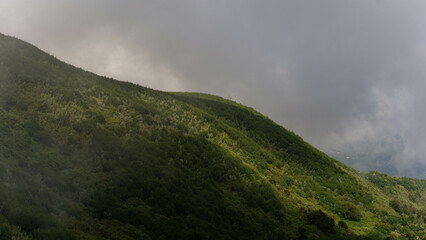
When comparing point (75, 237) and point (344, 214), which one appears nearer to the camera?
point (75, 237)

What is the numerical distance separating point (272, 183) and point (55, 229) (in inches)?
884

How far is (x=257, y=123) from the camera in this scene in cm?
4925

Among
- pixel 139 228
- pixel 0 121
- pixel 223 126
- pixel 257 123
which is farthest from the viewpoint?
pixel 257 123

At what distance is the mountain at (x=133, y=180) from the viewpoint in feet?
37.4

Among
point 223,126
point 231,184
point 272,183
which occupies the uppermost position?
point 223,126

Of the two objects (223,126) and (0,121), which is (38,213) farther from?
(223,126)

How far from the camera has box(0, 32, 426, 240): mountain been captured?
11398mm

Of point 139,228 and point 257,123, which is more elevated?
point 257,123

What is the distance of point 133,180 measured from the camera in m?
15.7

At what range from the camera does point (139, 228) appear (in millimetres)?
11992

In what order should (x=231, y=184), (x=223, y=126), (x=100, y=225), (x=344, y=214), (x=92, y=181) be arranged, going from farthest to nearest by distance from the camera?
(x=223, y=126) < (x=344, y=214) < (x=231, y=184) < (x=92, y=181) < (x=100, y=225)

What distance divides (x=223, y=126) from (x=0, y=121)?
91.7 ft

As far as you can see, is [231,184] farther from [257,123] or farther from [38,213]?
[257,123]

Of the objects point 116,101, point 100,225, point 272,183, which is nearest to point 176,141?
point 116,101
